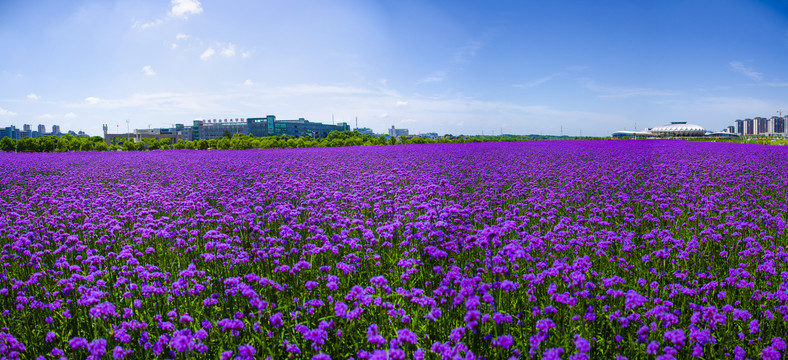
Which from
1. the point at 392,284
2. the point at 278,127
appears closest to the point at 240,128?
the point at 278,127

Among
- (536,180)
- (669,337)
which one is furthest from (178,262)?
(536,180)

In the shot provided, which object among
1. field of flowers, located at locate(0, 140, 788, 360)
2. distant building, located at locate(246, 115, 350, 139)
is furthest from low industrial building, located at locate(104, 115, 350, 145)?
field of flowers, located at locate(0, 140, 788, 360)

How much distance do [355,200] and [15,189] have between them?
7.99 m

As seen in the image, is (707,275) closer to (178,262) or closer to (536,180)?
(178,262)

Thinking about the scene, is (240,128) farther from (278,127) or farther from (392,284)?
(392,284)

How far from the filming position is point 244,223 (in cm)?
547

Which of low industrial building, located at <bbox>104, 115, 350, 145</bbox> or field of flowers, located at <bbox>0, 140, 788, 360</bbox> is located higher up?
low industrial building, located at <bbox>104, 115, 350, 145</bbox>

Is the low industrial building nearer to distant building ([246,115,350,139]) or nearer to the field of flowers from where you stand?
distant building ([246,115,350,139])

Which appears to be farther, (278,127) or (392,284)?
(278,127)

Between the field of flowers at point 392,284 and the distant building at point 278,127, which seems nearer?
the field of flowers at point 392,284

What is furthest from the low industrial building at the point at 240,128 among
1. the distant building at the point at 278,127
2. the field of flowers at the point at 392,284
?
the field of flowers at the point at 392,284

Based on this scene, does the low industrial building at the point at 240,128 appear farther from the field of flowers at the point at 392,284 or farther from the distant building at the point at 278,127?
the field of flowers at the point at 392,284

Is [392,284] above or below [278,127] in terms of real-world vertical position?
below

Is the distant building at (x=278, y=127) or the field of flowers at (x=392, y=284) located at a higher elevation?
the distant building at (x=278, y=127)
